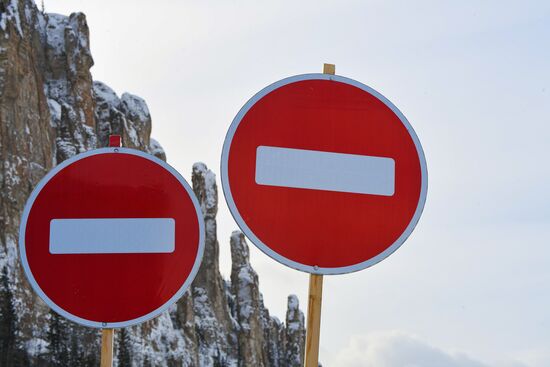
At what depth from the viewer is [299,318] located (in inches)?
3457

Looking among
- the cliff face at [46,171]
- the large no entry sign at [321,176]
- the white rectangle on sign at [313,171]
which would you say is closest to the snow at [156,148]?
the cliff face at [46,171]

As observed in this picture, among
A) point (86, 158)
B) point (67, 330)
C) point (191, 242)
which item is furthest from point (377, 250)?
point (67, 330)

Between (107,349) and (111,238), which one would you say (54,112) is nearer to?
(111,238)

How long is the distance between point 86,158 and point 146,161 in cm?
21

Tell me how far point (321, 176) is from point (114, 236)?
83cm

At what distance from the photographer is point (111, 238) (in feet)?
12.5

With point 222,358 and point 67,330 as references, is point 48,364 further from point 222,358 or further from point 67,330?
point 222,358

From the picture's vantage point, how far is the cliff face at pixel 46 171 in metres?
40.8

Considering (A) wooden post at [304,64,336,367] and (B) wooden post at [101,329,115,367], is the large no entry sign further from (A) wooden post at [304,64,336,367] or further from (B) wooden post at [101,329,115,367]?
(B) wooden post at [101,329,115,367]

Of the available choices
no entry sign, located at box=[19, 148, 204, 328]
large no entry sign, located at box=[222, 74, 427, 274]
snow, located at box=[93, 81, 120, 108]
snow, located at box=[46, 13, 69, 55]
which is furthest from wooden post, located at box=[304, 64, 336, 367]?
snow, located at box=[93, 81, 120, 108]

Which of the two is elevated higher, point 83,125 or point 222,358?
point 83,125

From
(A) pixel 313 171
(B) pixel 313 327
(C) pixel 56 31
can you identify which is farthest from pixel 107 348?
(C) pixel 56 31

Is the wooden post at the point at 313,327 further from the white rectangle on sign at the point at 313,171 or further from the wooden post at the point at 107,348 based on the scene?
the wooden post at the point at 107,348

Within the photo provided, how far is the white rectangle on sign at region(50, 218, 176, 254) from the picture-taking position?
12.5 ft
